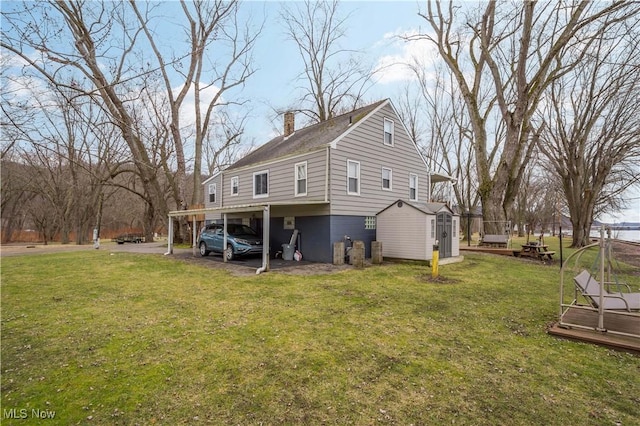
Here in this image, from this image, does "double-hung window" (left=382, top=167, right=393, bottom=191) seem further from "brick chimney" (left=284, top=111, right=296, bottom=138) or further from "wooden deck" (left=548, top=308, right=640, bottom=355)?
"wooden deck" (left=548, top=308, right=640, bottom=355)

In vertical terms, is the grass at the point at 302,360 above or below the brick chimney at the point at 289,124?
below

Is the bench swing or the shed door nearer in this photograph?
the bench swing

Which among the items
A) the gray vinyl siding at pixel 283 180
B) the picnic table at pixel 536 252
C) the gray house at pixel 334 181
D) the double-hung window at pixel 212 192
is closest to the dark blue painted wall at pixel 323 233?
the gray house at pixel 334 181

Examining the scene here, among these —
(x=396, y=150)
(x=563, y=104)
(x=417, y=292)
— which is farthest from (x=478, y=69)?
(x=417, y=292)

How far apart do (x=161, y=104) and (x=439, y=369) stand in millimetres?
28891

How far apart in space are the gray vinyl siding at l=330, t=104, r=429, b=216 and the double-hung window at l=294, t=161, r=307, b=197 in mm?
1655

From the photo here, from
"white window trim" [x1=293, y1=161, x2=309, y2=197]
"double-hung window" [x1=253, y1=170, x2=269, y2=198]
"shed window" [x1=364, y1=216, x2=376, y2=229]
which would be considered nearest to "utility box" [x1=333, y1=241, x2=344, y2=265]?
"shed window" [x1=364, y1=216, x2=376, y2=229]

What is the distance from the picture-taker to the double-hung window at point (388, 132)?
15758 mm

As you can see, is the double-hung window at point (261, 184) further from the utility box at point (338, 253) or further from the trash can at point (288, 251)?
the utility box at point (338, 253)

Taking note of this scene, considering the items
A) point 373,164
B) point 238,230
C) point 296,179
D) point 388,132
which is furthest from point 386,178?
point 238,230

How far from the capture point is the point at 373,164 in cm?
1498

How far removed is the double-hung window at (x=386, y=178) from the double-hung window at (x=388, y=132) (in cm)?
142

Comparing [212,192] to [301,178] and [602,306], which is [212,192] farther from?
[602,306]

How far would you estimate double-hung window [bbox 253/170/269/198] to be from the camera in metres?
16.5
